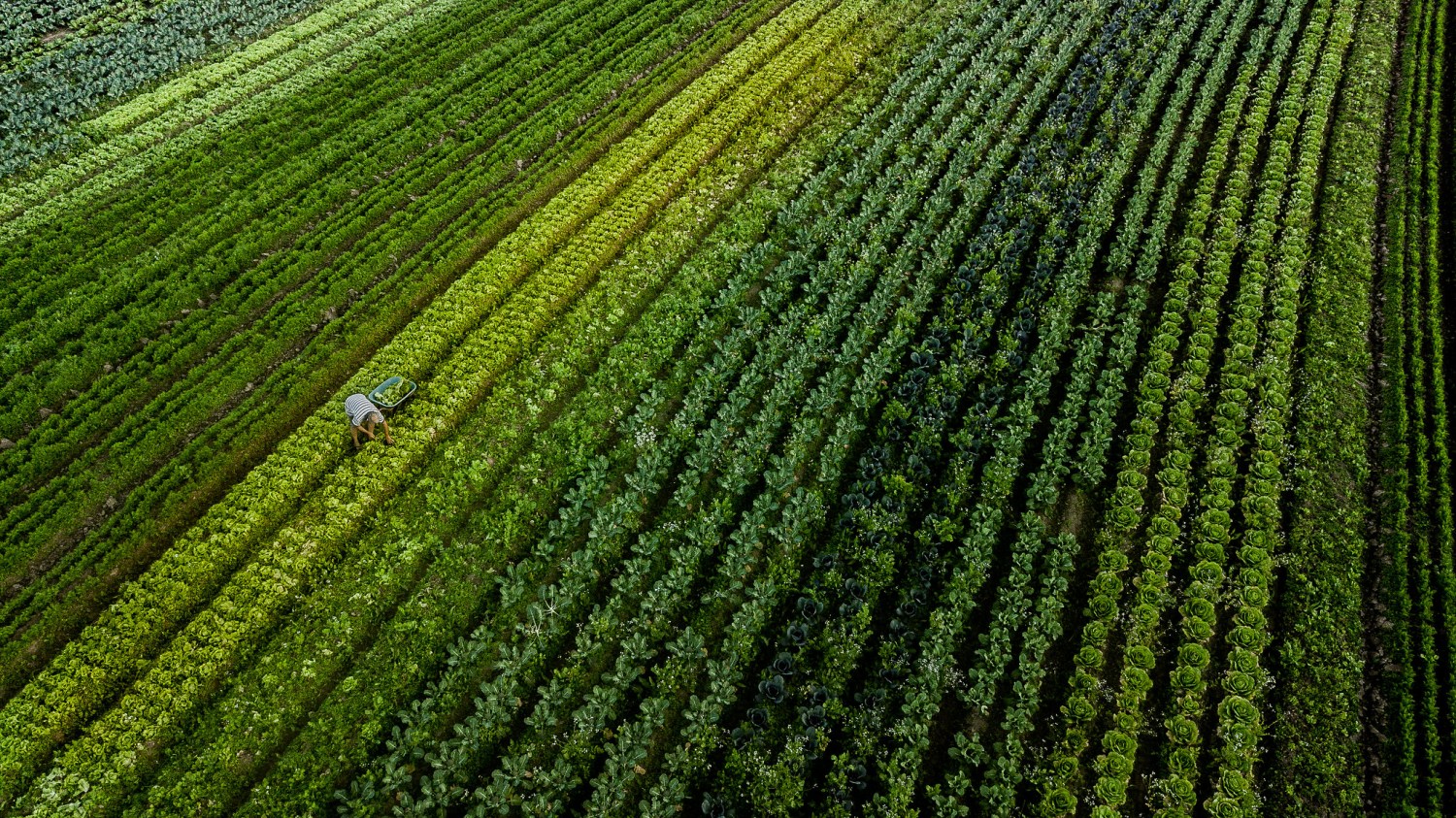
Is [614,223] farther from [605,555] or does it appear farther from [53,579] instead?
[53,579]

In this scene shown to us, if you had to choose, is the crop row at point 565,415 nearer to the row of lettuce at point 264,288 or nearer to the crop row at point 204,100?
the row of lettuce at point 264,288

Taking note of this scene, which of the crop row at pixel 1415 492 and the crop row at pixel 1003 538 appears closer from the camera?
the crop row at pixel 1415 492

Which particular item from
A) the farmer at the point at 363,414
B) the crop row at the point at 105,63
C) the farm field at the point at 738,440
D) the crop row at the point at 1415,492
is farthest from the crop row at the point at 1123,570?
the crop row at the point at 105,63

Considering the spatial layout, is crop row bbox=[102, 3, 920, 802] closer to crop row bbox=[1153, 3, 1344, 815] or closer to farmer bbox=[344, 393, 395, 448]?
farmer bbox=[344, 393, 395, 448]

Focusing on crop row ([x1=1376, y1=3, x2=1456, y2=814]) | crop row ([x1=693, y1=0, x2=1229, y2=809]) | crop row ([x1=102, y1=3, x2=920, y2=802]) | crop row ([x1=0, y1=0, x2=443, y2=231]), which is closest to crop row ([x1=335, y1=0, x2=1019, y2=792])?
crop row ([x1=102, y1=3, x2=920, y2=802])

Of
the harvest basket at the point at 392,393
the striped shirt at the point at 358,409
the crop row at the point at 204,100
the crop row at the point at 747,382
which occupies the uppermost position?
the crop row at the point at 204,100

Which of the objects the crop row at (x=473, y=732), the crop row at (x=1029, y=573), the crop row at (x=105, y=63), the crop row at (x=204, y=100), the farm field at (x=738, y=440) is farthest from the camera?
the crop row at (x=105, y=63)
